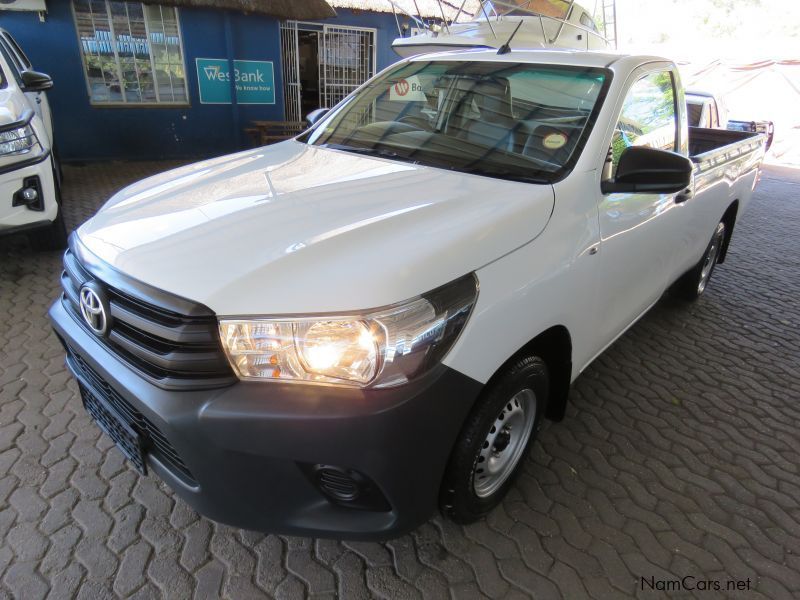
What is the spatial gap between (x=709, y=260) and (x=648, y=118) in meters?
2.30

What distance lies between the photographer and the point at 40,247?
5059 mm

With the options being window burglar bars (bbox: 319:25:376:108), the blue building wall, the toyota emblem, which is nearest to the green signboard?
the blue building wall

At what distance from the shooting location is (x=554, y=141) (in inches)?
93.2

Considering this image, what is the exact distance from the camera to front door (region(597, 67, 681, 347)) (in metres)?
2.40

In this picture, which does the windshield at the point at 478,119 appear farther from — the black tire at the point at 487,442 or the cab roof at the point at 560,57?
the black tire at the point at 487,442

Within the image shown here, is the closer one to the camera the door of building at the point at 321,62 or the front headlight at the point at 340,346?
the front headlight at the point at 340,346

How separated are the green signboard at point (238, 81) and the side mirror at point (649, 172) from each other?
9.00 meters

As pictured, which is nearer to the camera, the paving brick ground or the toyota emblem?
the toyota emblem

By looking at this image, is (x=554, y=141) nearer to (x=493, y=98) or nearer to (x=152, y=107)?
(x=493, y=98)

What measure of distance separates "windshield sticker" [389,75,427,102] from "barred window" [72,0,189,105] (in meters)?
7.57

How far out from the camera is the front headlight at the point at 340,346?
4.98ft

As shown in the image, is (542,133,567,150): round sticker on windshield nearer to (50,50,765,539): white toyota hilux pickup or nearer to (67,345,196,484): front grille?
(50,50,765,539): white toyota hilux pickup

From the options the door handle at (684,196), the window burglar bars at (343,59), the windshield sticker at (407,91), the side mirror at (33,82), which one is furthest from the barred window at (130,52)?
the door handle at (684,196)

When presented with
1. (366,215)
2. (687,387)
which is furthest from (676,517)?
(366,215)
